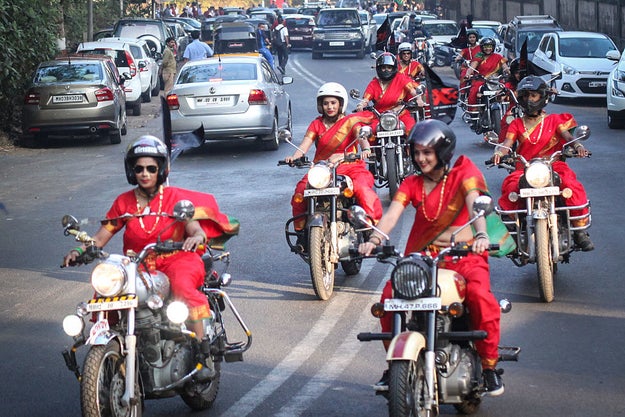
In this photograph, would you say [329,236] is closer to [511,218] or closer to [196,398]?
[511,218]

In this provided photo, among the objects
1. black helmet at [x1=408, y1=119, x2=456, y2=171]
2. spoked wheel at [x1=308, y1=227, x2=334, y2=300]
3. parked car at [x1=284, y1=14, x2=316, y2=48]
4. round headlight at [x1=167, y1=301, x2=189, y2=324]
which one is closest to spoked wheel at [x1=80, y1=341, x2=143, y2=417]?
round headlight at [x1=167, y1=301, x2=189, y2=324]

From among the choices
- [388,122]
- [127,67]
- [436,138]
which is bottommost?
[127,67]

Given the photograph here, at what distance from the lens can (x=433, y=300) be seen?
6.20 metres

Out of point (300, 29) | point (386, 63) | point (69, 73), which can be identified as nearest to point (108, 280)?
point (386, 63)

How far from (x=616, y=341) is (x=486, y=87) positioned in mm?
14115

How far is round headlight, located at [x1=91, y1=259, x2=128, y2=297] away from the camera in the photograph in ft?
20.6

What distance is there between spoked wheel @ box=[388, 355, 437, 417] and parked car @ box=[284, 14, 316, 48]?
55726 millimetres

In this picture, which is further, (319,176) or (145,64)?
(145,64)

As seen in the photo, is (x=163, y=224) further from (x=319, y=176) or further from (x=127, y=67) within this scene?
(x=127, y=67)

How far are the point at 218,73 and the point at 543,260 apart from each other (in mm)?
13225

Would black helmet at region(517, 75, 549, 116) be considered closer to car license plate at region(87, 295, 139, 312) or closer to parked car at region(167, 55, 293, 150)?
car license plate at region(87, 295, 139, 312)

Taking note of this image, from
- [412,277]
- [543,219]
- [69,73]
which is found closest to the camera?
[412,277]

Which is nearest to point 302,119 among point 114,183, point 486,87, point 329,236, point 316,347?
point 486,87

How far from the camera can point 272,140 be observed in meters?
22.7
